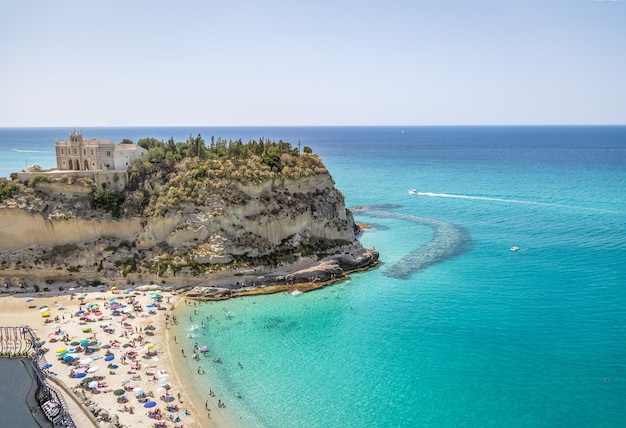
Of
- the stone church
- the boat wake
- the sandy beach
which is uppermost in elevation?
the stone church

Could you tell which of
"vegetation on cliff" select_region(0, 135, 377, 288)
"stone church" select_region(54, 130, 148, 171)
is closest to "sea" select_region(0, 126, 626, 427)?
"vegetation on cliff" select_region(0, 135, 377, 288)

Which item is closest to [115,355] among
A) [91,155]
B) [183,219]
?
[183,219]

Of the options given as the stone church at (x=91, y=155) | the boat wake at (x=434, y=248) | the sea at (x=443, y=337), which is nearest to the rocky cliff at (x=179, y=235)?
the stone church at (x=91, y=155)

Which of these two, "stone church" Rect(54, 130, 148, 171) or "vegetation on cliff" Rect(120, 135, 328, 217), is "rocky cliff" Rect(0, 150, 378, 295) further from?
"stone church" Rect(54, 130, 148, 171)

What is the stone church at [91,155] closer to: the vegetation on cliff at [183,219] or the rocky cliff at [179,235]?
the vegetation on cliff at [183,219]

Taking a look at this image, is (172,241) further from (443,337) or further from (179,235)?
(443,337)

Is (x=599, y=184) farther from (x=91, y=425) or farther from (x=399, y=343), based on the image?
(x=91, y=425)
